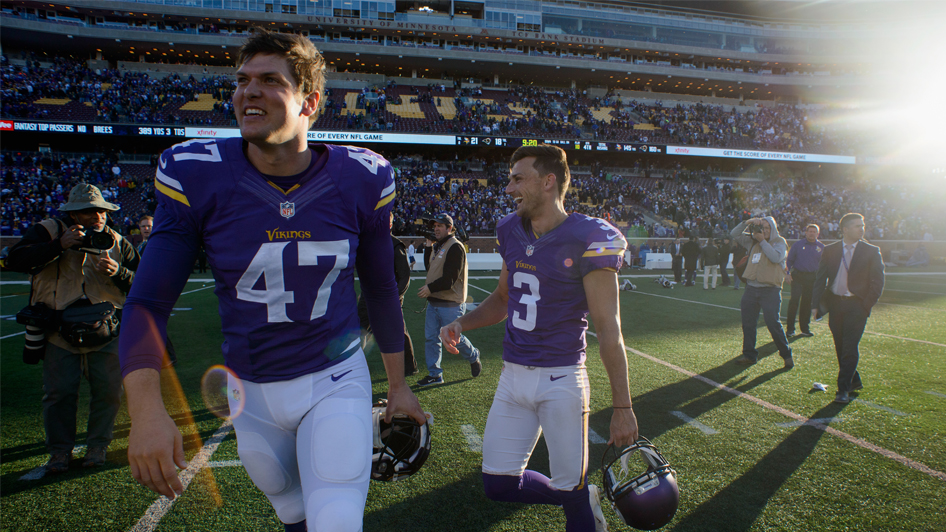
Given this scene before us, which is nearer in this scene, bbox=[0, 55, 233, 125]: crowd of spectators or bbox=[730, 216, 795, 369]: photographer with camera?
bbox=[730, 216, 795, 369]: photographer with camera

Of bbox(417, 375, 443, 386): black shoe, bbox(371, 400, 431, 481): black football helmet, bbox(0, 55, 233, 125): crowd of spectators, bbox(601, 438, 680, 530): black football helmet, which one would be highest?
bbox(0, 55, 233, 125): crowd of spectators

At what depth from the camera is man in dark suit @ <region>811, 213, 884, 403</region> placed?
525 cm

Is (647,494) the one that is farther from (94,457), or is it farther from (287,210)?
(94,457)

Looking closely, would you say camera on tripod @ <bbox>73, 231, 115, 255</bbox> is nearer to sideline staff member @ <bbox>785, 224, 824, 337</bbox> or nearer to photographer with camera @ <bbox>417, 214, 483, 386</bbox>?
photographer with camera @ <bbox>417, 214, 483, 386</bbox>

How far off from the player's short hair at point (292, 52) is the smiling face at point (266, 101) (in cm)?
2

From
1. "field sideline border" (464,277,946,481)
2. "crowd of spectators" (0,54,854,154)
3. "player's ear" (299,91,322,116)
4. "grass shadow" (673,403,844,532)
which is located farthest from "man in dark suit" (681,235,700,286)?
"crowd of spectators" (0,54,854,154)

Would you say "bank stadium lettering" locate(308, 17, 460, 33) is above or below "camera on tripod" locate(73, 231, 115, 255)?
above

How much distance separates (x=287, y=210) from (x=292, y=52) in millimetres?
570

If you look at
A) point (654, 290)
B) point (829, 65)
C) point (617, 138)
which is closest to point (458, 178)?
point (617, 138)

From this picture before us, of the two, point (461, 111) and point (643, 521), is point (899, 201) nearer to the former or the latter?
point (461, 111)

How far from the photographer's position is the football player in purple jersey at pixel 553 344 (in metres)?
2.38

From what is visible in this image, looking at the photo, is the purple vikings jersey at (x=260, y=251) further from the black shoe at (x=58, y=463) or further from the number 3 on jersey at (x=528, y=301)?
the black shoe at (x=58, y=463)

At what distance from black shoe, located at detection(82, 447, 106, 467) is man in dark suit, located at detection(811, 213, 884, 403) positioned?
717 centimetres

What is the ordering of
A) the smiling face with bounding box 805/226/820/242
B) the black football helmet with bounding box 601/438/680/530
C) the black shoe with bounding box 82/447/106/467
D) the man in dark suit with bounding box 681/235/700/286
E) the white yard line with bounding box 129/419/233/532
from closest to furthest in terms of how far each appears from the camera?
1. the black football helmet with bounding box 601/438/680/530
2. the white yard line with bounding box 129/419/233/532
3. the black shoe with bounding box 82/447/106/467
4. the smiling face with bounding box 805/226/820/242
5. the man in dark suit with bounding box 681/235/700/286
